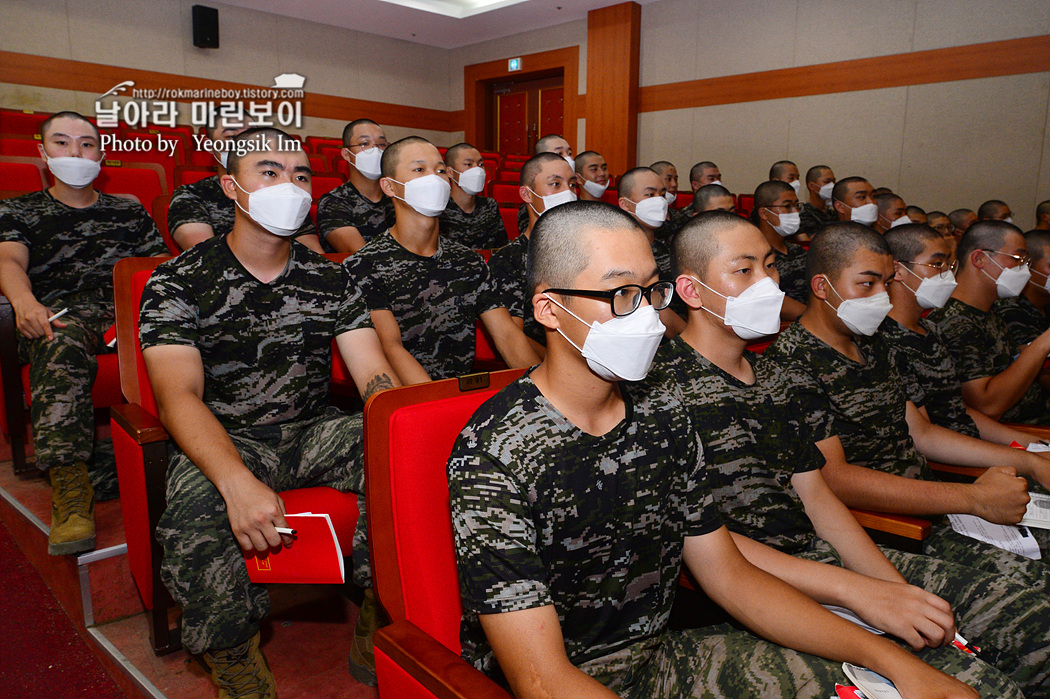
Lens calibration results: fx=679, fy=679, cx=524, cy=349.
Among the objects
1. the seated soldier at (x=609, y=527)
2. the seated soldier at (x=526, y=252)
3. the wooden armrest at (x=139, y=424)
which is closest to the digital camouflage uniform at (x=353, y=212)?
the seated soldier at (x=526, y=252)

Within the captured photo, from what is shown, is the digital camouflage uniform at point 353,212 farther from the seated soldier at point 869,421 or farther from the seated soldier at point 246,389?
the seated soldier at point 869,421

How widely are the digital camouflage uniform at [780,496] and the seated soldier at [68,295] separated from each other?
1.87 metres

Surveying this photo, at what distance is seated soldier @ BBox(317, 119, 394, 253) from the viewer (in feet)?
11.2

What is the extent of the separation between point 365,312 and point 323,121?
8.88 m

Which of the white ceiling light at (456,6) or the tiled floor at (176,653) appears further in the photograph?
the white ceiling light at (456,6)

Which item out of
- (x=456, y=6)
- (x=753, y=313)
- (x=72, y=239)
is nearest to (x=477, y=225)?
(x=72, y=239)

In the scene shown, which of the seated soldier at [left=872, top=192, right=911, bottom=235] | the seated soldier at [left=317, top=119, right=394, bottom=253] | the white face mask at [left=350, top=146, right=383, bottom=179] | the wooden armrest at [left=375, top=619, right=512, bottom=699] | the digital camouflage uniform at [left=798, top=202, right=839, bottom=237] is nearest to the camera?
the wooden armrest at [left=375, top=619, right=512, bottom=699]

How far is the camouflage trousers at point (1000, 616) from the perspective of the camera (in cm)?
136

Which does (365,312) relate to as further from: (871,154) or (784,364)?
(871,154)

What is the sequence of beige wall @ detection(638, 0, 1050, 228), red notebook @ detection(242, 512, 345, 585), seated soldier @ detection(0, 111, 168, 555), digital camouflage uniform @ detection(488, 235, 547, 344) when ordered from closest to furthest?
red notebook @ detection(242, 512, 345, 585) → seated soldier @ detection(0, 111, 168, 555) → digital camouflage uniform @ detection(488, 235, 547, 344) → beige wall @ detection(638, 0, 1050, 228)

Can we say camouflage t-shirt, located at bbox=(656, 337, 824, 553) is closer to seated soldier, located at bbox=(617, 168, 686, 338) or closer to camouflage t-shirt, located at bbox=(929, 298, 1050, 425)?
camouflage t-shirt, located at bbox=(929, 298, 1050, 425)

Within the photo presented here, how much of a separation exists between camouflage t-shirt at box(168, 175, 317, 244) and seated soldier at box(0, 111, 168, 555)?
129mm

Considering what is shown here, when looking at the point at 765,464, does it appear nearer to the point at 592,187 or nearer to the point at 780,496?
the point at 780,496

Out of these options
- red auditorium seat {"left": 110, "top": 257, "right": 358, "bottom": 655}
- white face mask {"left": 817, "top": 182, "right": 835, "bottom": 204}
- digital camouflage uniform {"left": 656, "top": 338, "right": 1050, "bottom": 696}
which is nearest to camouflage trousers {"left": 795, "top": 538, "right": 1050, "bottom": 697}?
digital camouflage uniform {"left": 656, "top": 338, "right": 1050, "bottom": 696}
